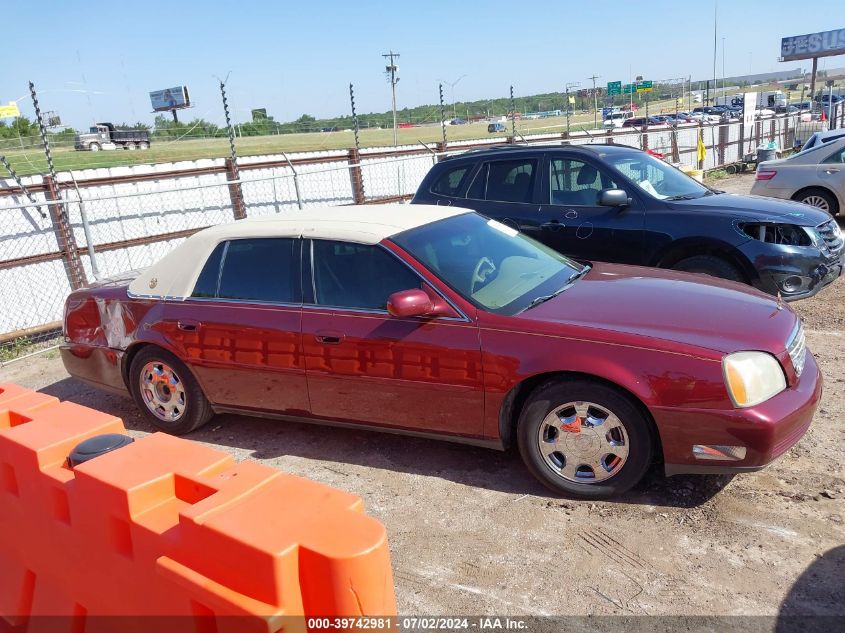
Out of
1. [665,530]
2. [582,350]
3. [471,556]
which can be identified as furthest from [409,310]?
[665,530]

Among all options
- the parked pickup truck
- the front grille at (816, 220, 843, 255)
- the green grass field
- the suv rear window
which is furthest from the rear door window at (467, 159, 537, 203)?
the parked pickup truck

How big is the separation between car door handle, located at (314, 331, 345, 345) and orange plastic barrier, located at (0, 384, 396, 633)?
1.51 metres

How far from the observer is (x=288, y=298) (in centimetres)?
445

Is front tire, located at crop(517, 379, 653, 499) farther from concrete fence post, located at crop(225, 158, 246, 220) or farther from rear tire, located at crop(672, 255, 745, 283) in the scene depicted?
concrete fence post, located at crop(225, 158, 246, 220)

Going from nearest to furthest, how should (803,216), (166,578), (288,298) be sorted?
(166,578) < (288,298) < (803,216)

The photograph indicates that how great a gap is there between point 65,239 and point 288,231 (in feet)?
18.7

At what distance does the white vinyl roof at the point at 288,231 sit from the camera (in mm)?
4398

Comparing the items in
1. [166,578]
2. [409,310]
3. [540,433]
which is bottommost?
[540,433]

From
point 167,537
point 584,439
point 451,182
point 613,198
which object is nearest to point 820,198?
point 613,198

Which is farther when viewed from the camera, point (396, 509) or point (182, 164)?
point (182, 164)

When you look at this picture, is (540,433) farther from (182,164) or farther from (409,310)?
(182,164)

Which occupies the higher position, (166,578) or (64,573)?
(166,578)

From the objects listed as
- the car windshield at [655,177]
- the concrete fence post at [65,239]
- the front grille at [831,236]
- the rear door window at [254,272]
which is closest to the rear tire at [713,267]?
the car windshield at [655,177]

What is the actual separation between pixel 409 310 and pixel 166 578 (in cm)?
201
